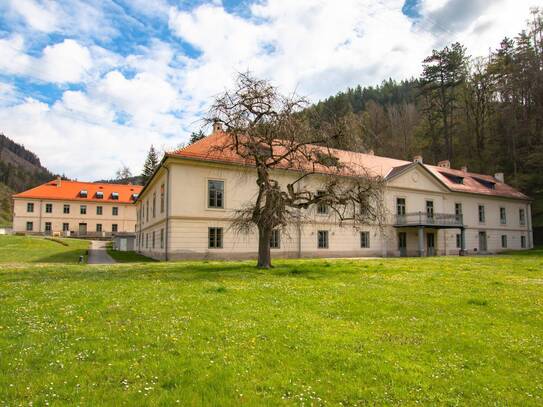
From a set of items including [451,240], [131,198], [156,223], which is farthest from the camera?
[131,198]

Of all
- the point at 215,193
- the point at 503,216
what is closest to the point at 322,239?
the point at 215,193

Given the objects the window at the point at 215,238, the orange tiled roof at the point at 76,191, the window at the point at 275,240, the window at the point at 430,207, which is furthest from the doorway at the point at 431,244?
the orange tiled roof at the point at 76,191

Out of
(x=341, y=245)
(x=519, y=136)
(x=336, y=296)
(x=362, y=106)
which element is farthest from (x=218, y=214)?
(x=362, y=106)

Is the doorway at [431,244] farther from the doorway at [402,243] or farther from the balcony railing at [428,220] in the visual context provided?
the doorway at [402,243]

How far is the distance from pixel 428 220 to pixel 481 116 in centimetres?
3140

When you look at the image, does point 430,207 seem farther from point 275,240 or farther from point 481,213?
point 275,240

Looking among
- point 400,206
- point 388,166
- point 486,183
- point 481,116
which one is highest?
point 481,116

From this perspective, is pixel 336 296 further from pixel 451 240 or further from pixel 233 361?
pixel 451 240

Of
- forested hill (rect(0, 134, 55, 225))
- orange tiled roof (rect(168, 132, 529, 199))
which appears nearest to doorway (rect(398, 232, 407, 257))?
orange tiled roof (rect(168, 132, 529, 199))

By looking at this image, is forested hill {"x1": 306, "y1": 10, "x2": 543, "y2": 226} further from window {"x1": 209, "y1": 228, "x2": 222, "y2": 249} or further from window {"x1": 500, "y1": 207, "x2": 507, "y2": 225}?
window {"x1": 209, "y1": 228, "x2": 222, "y2": 249}

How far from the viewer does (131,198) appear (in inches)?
2714

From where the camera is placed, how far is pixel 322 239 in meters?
31.8

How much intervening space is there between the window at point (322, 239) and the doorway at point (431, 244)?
37.5ft

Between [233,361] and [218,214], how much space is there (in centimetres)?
2236
